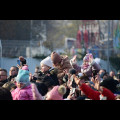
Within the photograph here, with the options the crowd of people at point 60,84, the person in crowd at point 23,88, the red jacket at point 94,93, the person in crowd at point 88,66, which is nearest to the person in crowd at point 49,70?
the crowd of people at point 60,84

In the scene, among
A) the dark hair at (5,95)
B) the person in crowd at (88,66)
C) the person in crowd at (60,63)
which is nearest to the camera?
the dark hair at (5,95)

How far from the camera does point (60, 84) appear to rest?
24.1 ft

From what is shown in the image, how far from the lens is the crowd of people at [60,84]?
5.08m

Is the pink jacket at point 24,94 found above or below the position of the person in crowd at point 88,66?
below

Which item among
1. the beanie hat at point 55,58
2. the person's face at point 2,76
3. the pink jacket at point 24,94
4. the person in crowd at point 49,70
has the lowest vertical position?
the pink jacket at point 24,94

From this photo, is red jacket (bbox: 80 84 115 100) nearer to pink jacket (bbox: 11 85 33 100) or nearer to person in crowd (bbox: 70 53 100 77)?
pink jacket (bbox: 11 85 33 100)

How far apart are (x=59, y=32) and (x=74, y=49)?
31.0 metres

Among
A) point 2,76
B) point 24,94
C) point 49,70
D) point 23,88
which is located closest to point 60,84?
point 49,70

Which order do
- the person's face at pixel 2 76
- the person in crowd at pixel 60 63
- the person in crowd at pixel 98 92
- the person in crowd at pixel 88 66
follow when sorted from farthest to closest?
the person's face at pixel 2 76
the person in crowd at pixel 88 66
the person in crowd at pixel 60 63
the person in crowd at pixel 98 92

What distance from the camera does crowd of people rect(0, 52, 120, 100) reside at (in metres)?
5.08

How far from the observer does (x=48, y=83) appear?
667 cm

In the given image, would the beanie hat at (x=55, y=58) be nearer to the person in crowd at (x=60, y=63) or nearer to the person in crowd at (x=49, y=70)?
the person in crowd at (x=60, y=63)

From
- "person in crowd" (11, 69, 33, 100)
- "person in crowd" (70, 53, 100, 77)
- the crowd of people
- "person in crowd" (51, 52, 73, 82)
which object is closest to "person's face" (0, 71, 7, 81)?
the crowd of people

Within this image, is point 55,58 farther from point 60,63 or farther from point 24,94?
point 24,94
